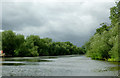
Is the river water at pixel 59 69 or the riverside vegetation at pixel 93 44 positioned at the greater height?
the riverside vegetation at pixel 93 44

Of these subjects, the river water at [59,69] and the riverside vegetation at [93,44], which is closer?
the river water at [59,69]

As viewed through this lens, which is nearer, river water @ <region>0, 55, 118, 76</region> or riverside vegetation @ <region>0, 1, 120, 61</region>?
river water @ <region>0, 55, 118, 76</region>

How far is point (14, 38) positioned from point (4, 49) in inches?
275

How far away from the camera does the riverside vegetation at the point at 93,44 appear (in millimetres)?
41003

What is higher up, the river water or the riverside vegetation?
the riverside vegetation

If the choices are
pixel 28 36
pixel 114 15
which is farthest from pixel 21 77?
pixel 28 36

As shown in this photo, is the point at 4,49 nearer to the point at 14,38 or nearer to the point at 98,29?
the point at 14,38

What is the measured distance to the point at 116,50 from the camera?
3575 cm

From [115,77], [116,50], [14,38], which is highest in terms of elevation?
[14,38]

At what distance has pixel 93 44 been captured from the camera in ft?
182

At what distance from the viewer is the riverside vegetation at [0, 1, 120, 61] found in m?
41.0

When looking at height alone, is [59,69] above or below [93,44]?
below

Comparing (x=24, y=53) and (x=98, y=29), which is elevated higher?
(x=98, y=29)

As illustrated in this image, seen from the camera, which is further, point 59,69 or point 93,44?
point 93,44
